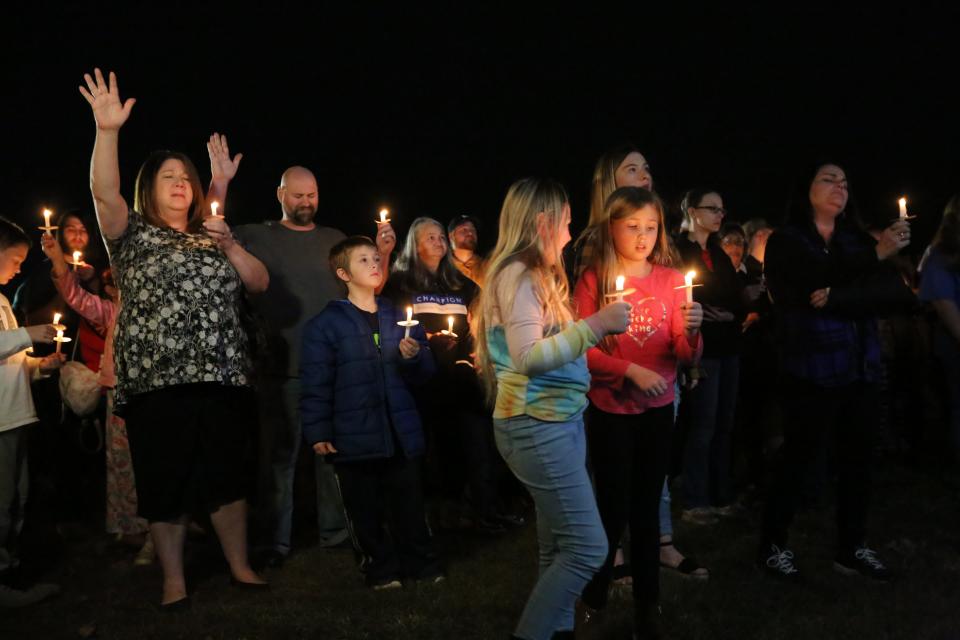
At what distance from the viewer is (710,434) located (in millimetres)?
5633

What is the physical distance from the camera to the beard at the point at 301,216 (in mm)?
5422

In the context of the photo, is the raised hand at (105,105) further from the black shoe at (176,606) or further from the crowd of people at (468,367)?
the black shoe at (176,606)

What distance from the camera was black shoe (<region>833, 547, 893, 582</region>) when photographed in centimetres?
434

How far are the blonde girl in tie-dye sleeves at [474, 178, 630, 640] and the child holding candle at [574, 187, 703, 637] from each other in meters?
0.43

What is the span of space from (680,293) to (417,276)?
99.7 inches

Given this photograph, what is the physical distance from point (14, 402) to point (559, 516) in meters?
3.18

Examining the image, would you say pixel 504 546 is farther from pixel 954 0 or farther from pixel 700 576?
pixel 954 0

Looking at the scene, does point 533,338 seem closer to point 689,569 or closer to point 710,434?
point 689,569

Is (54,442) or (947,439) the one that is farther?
(947,439)

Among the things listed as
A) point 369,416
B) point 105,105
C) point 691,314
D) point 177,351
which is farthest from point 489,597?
point 105,105

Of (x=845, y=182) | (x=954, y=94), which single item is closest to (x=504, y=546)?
(x=845, y=182)

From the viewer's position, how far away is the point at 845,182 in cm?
452

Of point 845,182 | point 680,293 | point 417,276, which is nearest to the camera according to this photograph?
point 680,293

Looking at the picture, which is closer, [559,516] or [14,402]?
[559,516]
